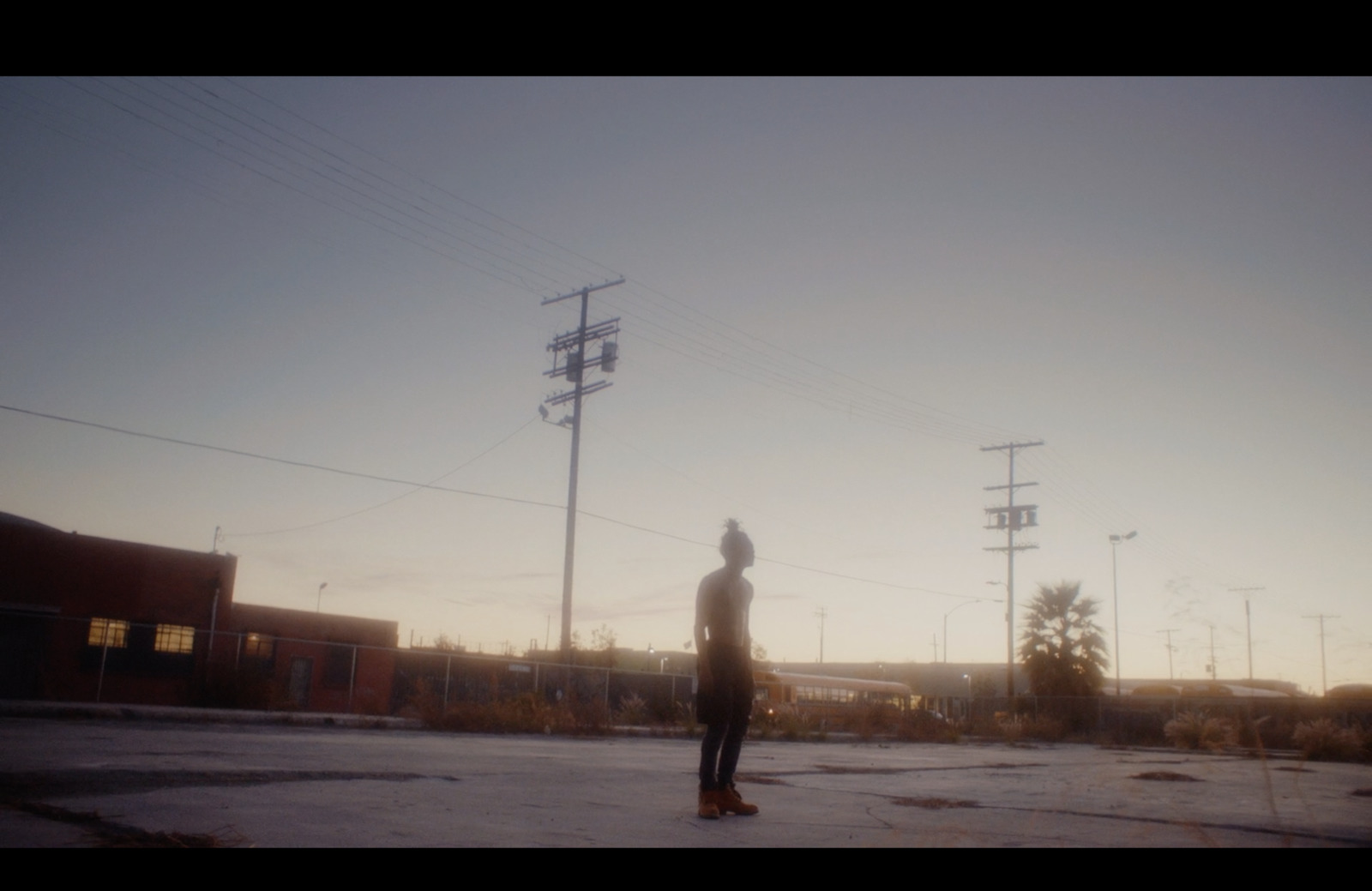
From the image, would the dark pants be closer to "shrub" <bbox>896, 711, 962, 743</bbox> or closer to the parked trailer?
"shrub" <bbox>896, 711, 962, 743</bbox>

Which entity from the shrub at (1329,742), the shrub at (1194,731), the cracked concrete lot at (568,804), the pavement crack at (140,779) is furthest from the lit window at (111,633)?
the shrub at (1329,742)

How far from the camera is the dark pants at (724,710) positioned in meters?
4.29

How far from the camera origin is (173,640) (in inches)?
1048

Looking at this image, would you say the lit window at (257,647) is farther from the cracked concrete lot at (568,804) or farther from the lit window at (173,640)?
the cracked concrete lot at (568,804)

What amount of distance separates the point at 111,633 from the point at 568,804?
26792 millimetres

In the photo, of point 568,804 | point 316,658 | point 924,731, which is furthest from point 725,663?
point 316,658

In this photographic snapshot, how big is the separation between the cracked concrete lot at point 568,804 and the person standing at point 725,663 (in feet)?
0.97

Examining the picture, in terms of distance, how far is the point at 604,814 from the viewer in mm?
3930

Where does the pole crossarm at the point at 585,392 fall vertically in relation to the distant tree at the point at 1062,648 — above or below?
above

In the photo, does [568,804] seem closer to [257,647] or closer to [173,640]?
[173,640]

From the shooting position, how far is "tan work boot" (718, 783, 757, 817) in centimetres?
407

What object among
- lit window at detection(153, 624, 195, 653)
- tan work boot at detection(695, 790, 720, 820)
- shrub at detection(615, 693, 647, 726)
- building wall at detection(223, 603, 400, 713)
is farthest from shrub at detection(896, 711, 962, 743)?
lit window at detection(153, 624, 195, 653)
